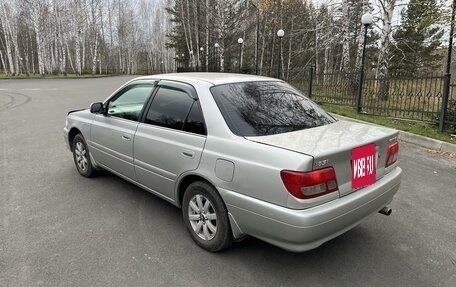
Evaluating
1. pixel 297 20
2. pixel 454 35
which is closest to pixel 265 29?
pixel 297 20

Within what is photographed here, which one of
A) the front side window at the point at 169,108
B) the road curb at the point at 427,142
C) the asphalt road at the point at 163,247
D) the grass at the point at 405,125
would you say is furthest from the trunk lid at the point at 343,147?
the grass at the point at 405,125

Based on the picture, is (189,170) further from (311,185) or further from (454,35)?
(454,35)

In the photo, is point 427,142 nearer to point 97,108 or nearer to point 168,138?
point 168,138

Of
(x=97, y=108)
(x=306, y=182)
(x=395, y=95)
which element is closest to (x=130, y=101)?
→ (x=97, y=108)

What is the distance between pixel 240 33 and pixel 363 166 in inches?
1382

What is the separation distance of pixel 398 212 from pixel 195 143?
2611mm

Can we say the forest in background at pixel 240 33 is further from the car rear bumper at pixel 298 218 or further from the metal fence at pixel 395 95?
the car rear bumper at pixel 298 218

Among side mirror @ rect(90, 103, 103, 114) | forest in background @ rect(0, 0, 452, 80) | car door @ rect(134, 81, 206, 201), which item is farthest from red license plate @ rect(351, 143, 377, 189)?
forest in background @ rect(0, 0, 452, 80)

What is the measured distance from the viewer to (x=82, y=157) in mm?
5168

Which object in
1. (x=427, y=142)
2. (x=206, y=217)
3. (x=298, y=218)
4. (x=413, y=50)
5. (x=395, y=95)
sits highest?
(x=413, y=50)

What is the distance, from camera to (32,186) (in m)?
4.81

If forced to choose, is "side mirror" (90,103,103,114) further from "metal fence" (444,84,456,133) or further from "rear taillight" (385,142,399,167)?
"metal fence" (444,84,456,133)

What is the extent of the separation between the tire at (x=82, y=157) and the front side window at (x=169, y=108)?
171 centimetres

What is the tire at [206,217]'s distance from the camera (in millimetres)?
2982
